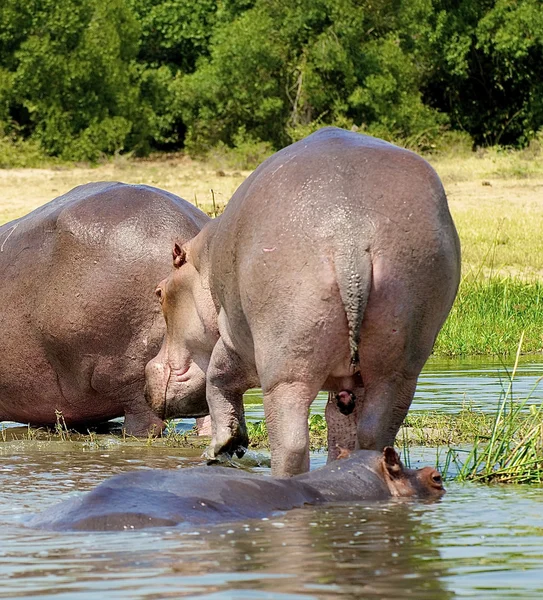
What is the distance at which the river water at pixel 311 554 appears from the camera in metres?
3.31

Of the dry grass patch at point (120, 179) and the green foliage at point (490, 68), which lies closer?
the dry grass patch at point (120, 179)

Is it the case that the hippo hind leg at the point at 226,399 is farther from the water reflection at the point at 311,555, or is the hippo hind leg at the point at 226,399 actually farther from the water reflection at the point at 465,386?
the water reflection at the point at 465,386

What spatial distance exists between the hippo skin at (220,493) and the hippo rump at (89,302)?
2060mm

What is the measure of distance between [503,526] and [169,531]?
1.00 m

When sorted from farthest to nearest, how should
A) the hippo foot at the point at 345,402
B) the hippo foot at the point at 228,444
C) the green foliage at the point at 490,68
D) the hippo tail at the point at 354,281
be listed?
the green foliage at the point at 490,68 < the hippo foot at the point at 228,444 < the hippo foot at the point at 345,402 < the hippo tail at the point at 354,281

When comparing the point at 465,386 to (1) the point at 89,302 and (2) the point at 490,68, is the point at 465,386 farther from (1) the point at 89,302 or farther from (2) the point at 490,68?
(2) the point at 490,68

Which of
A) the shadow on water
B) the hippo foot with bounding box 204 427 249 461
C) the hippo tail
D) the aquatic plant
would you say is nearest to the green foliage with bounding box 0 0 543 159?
the hippo foot with bounding box 204 427 249 461

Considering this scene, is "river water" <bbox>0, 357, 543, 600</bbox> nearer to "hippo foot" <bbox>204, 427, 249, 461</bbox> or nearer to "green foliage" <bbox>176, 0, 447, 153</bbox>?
"hippo foot" <bbox>204, 427, 249, 461</bbox>

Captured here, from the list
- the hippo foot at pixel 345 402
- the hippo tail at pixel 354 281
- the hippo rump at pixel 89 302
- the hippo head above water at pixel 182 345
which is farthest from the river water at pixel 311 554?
the hippo rump at pixel 89 302

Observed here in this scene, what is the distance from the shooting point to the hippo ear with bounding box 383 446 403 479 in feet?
14.9

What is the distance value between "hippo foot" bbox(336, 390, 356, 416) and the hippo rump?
1.88 metres

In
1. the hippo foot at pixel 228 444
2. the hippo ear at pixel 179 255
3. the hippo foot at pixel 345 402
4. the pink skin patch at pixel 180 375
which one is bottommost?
the hippo foot at pixel 228 444

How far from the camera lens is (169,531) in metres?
3.94

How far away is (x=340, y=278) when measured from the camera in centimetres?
439
